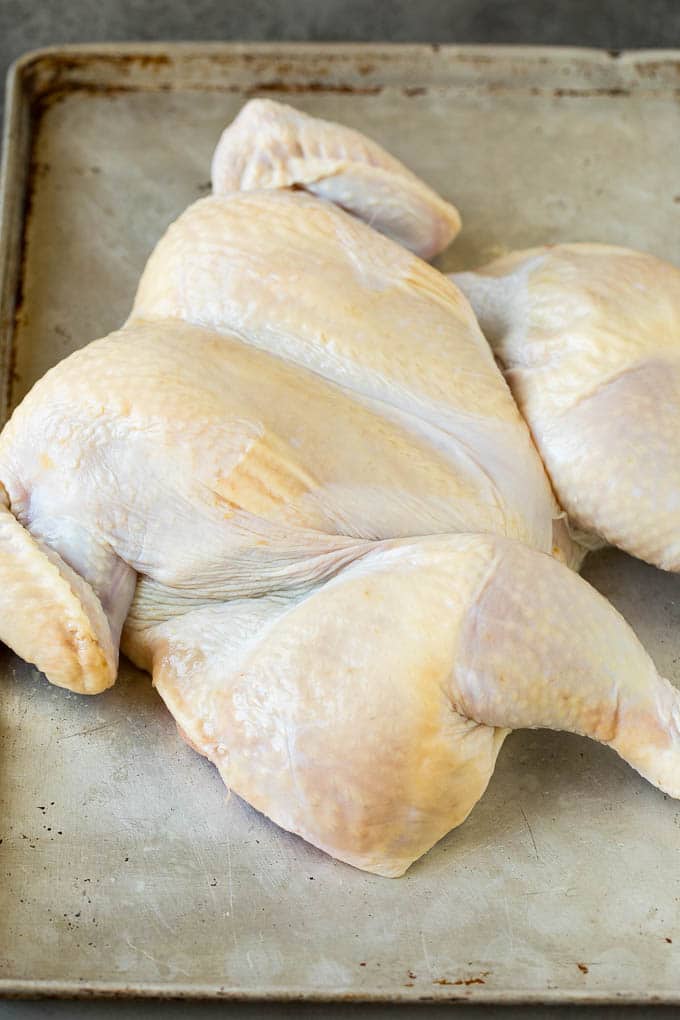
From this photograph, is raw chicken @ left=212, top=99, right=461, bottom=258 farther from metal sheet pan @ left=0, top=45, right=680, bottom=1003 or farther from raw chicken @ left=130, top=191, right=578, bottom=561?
metal sheet pan @ left=0, top=45, right=680, bottom=1003

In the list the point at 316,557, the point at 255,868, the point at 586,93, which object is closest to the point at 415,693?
the point at 316,557

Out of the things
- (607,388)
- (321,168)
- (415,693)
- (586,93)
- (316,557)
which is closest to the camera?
(415,693)

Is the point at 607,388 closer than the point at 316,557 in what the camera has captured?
No

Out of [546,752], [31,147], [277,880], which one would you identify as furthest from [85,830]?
[31,147]

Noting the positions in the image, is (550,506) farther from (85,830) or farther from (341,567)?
(85,830)

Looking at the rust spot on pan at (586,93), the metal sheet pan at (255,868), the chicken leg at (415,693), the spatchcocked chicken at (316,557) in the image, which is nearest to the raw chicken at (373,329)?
the spatchcocked chicken at (316,557)

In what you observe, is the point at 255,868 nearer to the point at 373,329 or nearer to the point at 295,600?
the point at 295,600
